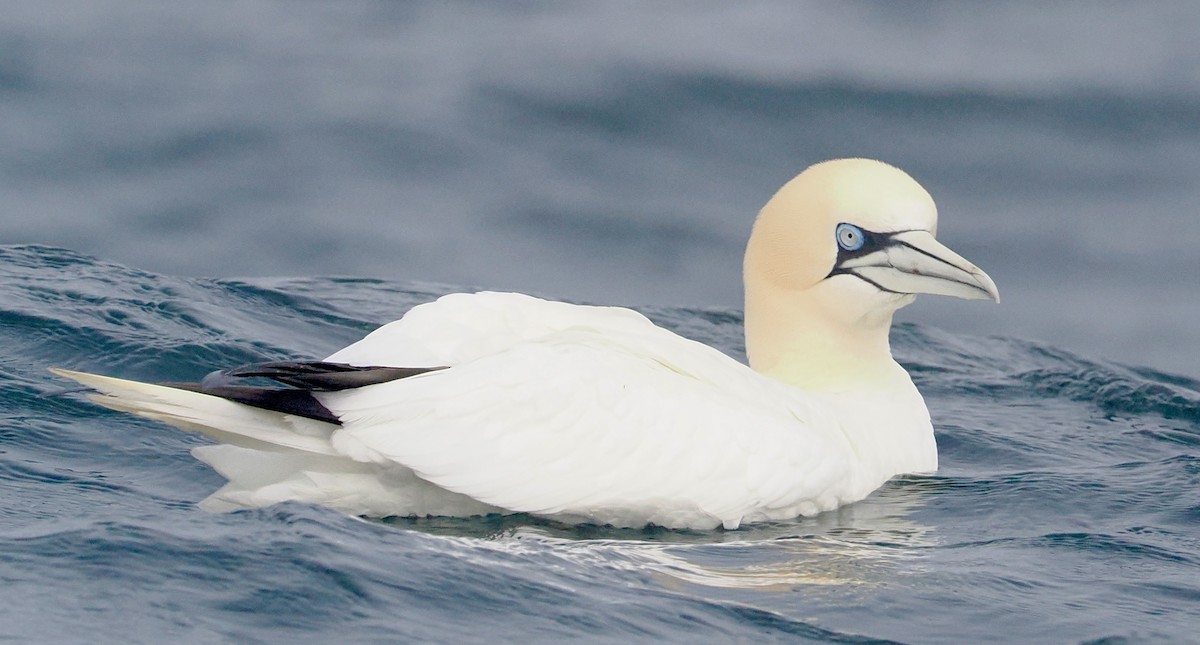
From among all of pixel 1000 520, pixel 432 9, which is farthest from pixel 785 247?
pixel 432 9

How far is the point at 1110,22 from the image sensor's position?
16297 millimetres

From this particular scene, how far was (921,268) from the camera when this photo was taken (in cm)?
780

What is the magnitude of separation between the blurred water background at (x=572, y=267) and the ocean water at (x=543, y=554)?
20 mm

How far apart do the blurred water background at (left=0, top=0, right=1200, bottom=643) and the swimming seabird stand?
155 millimetres

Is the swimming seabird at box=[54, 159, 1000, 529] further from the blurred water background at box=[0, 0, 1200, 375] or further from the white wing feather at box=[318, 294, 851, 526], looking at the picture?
the blurred water background at box=[0, 0, 1200, 375]

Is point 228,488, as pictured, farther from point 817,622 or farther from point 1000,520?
point 1000,520

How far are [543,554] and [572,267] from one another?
24.3ft

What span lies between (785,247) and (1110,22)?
30.9 ft

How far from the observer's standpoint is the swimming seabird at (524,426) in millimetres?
6086

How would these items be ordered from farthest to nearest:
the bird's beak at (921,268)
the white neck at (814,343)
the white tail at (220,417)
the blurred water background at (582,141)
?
1. the blurred water background at (582,141)
2. the white neck at (814,343)
3. the bird's beak at (921,268)
4. the white tail at (220,417)

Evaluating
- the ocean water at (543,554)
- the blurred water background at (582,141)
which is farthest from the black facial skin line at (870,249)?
the blurred water background at (582,141)

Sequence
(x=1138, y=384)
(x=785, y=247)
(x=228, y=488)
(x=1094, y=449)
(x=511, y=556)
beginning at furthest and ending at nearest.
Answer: (x=1138, y=384) → (x=1094, y=449) → (x=785, y=247) → (x=228, y=488) → (x=511, y=556)

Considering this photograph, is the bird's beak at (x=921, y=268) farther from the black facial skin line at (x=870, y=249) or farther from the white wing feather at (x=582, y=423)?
the white wing feather at (x=582, y=423)

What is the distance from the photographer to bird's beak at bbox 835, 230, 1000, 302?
777 cm
